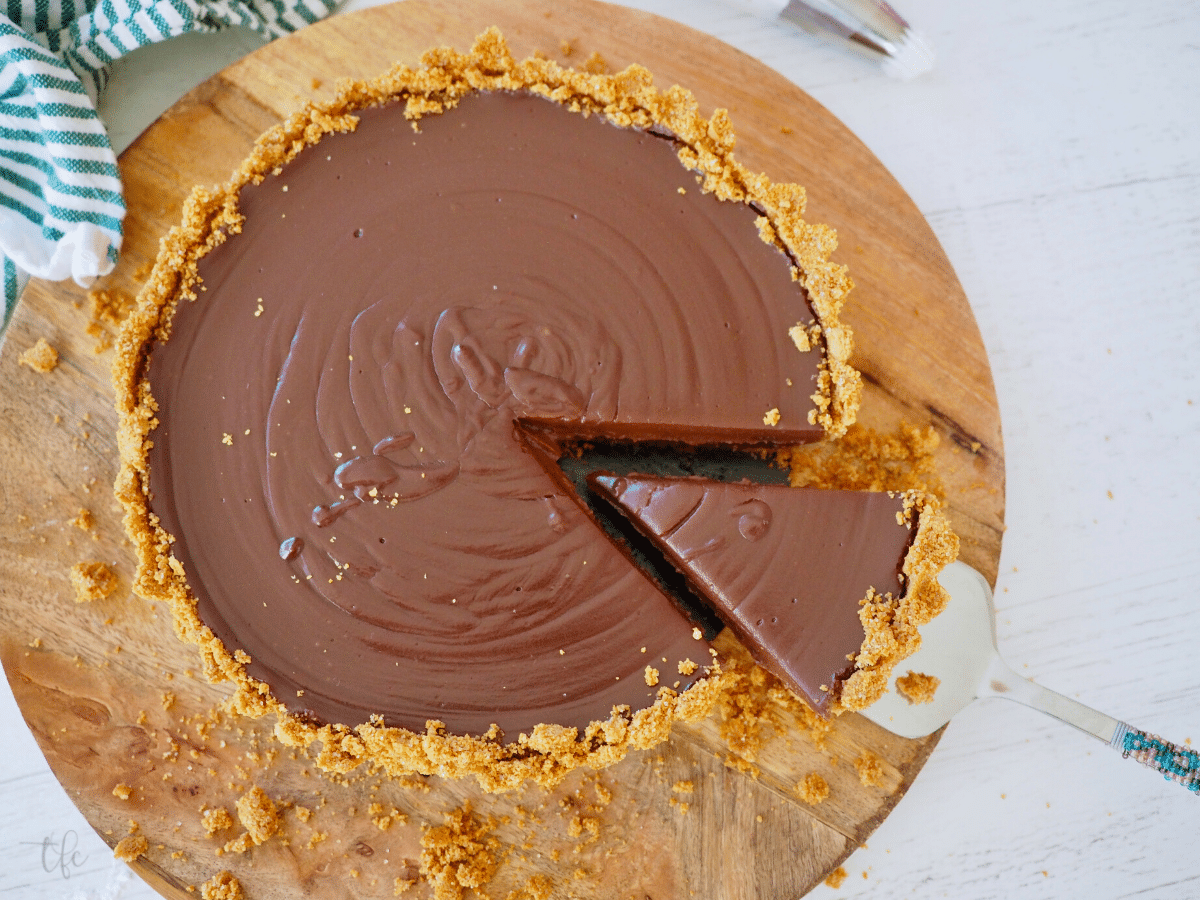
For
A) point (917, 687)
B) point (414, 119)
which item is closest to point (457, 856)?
point (917, 687)

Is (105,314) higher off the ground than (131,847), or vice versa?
(105,314)

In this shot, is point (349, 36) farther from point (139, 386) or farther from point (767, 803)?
point (767, 803)

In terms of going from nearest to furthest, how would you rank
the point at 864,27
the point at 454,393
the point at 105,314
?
the point at 454,393, the point at 105,314, the point at 864,27

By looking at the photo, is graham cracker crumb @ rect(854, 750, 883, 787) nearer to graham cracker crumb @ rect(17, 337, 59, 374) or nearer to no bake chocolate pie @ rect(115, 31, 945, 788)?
no bake chocolate pie @ rect(115, 31, 945, 788)

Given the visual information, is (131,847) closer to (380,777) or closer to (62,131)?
(380,777)

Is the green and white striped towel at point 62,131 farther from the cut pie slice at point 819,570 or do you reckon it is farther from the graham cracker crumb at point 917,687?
the graham cracker crumb at point 917,687

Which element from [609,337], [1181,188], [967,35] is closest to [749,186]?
[609,337]
